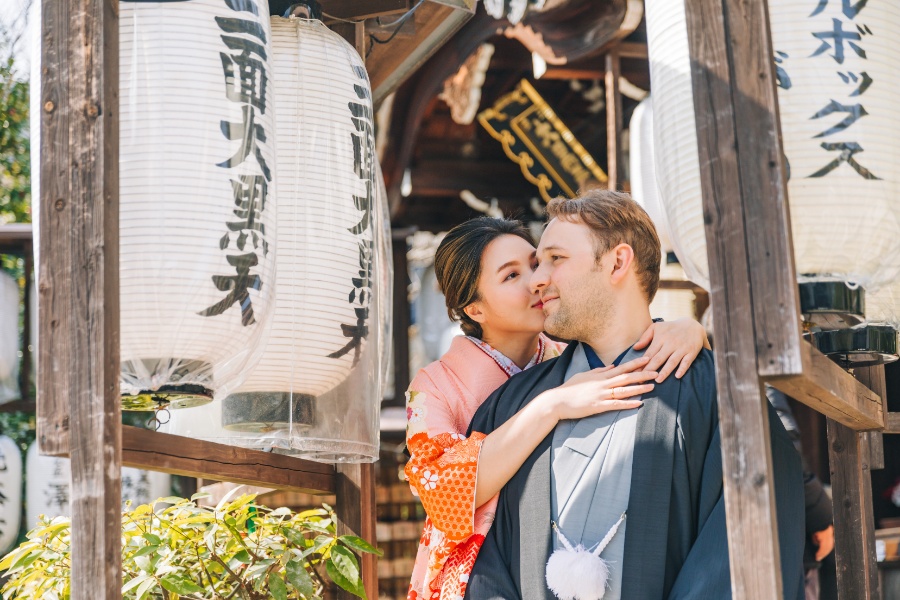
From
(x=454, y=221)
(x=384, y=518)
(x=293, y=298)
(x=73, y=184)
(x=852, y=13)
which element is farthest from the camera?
(x=454, y=221)

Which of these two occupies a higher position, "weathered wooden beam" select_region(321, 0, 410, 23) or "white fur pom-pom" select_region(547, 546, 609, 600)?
"weathered wooden beam" select_region(321, 0, 410, 23)

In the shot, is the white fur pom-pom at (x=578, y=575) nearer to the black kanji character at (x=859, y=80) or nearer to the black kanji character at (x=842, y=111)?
the black kanji character at (x=842, y=111)

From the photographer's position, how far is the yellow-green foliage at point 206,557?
3.09m

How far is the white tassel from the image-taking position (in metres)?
2.60

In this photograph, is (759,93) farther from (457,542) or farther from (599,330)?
(457,542)

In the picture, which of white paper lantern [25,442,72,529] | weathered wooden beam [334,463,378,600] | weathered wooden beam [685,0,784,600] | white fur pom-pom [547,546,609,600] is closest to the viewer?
weathered wooden beam [685,0,784,600]

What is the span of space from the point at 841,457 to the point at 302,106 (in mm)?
2060

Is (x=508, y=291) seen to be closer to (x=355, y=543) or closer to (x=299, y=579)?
(x=355, y=543)

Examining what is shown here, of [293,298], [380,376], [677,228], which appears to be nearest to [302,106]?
[293,298]

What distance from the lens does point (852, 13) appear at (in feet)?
8.04

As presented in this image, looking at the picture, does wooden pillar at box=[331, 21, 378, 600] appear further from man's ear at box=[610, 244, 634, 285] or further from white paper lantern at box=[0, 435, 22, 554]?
white paper lantern at box=[0, 435, 22, 554]

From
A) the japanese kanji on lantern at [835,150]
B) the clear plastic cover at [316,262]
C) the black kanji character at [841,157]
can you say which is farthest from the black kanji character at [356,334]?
the black kanji character at [841,157]

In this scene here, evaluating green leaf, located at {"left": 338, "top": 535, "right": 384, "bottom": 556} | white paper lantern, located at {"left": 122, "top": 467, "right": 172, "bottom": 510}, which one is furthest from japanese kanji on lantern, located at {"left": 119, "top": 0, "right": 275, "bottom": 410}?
white paper lantern, located at {"left": 122, "top": 467, "right": 172, "bottom": 510}

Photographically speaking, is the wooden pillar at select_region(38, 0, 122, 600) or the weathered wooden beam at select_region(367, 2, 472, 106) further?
the weathered wooden beam at select_region(367, 2, 472, 106)
